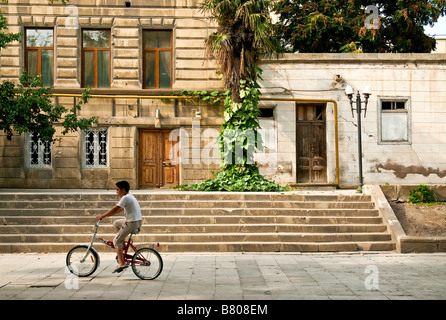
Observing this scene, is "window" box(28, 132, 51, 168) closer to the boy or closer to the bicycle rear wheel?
the bicycle rear wheel

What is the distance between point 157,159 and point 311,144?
5.72 metres

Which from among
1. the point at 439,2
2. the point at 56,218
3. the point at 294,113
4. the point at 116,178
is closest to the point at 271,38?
the point at 294,113

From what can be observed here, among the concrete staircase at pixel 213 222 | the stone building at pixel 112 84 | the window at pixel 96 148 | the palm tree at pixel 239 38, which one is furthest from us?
the window at pixel 96 148

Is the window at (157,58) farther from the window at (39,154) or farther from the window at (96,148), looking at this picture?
the window at (39,154)

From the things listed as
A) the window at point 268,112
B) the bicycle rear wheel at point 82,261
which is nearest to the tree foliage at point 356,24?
the window at point 268,112

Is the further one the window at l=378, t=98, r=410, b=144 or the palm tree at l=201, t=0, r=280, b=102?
the window at l=378, t=98, r=410, b=144

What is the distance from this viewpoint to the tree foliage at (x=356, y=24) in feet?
75.2

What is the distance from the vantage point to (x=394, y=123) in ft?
64.2

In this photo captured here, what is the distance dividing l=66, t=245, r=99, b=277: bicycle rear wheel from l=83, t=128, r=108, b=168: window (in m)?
10.4

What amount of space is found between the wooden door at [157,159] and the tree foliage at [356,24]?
26.4ft

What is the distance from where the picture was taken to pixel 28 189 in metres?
18.6

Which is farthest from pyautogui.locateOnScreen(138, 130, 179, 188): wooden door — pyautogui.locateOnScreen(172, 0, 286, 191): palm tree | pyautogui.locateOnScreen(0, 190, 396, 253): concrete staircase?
pyautogui.locateOnScreen(0, 190, 396, 253): concrete staircase

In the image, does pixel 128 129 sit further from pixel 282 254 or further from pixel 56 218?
pixel 282 254

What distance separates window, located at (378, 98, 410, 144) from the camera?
1951 cm
